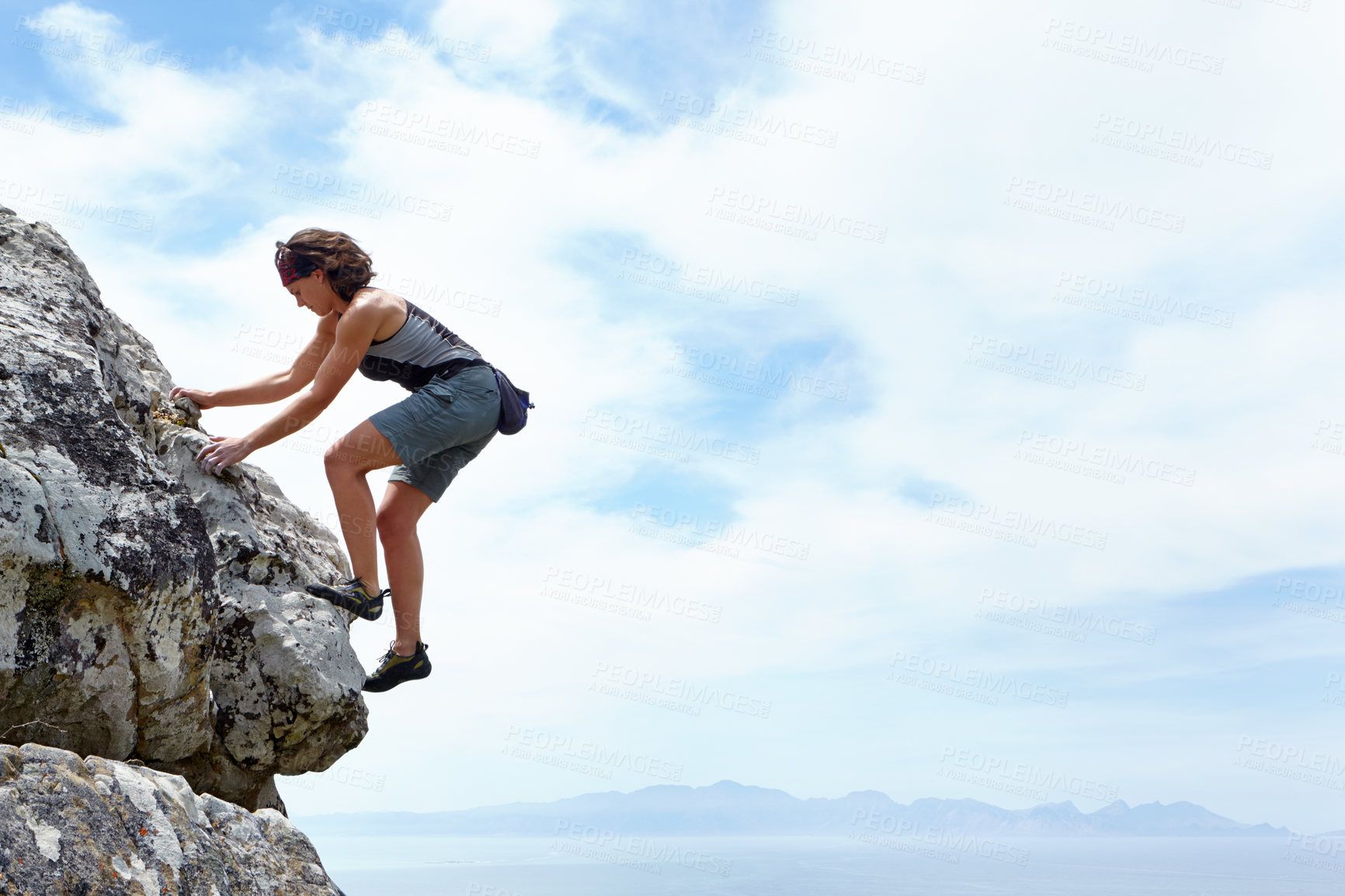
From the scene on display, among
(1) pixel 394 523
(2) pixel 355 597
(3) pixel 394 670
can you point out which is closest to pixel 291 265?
(1) pixel 394 523

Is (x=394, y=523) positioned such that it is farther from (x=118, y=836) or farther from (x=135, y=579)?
(x=118, y=836)

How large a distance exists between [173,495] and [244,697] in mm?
1524

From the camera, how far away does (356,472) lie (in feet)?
20.0

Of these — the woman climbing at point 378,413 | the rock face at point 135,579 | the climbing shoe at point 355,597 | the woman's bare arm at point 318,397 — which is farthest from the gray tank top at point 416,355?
the climbing shoe at point 355,597

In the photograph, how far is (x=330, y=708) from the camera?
5.79m

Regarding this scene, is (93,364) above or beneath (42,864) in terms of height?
above

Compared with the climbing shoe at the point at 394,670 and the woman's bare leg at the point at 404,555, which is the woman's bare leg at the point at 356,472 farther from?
the climbing shoe at the point at 394,670

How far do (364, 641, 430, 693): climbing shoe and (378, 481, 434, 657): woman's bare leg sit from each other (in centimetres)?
6

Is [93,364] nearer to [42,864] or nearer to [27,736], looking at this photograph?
[27,736]

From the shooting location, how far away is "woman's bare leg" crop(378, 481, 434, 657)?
252 inches

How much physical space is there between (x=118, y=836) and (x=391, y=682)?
3.21 metres

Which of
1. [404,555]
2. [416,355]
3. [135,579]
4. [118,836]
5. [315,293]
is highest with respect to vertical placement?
[315,293]

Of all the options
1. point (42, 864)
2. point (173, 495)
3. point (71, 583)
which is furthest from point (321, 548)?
point (42, 864)

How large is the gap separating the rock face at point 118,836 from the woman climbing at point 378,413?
2.25 m
